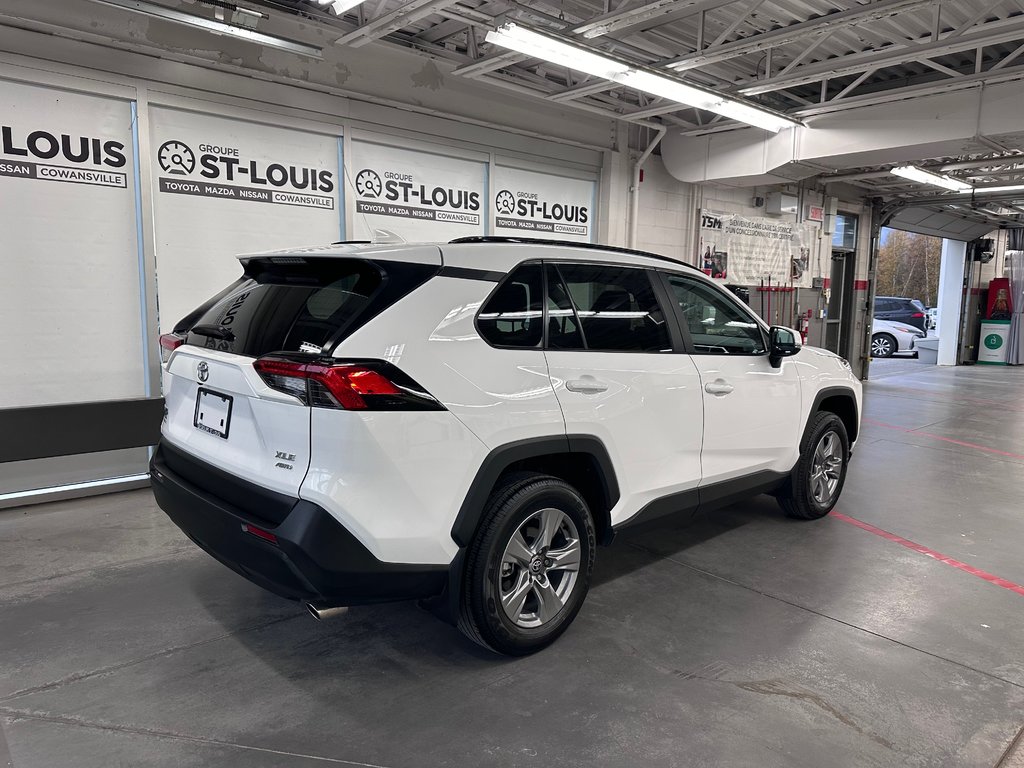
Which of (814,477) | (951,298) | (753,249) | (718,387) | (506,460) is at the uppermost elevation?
(753,249)

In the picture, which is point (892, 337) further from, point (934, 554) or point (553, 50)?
point (553, 50)

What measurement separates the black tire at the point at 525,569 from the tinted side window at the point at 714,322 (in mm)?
1165

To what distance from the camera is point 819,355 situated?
176 inches

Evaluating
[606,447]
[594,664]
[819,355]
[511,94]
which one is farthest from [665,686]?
[511,94]

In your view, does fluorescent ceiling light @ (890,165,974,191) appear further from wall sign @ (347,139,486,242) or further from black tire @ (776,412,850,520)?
black tire @ (776,412,850,520)

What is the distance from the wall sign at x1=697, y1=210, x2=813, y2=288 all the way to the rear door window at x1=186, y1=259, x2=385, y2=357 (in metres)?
7.49

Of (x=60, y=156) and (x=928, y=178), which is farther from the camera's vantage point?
(x=928, y=178)

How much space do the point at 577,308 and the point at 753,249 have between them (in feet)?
26.3

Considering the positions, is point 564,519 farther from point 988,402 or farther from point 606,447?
point 988,402

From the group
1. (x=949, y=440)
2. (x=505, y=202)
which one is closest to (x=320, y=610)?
(x=505, y=202)

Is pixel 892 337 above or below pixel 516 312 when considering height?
below

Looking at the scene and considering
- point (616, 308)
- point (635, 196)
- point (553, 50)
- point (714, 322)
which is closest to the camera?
point (616, 308)

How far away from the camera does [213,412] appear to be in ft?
8.59

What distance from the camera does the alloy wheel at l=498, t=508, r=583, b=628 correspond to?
2.77m
